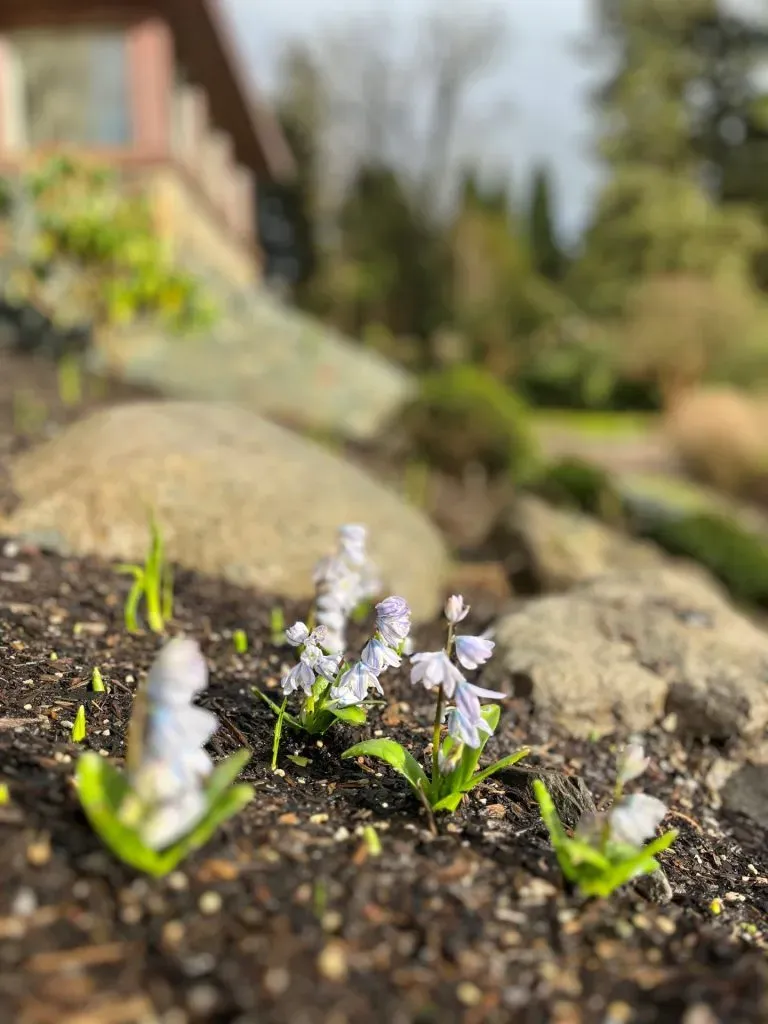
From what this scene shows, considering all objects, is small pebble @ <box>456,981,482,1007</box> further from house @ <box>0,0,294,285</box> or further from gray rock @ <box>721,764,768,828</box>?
house @ <box>0,0,294,285</box>

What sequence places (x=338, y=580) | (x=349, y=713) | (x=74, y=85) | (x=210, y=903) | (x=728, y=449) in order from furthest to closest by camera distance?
(x=728, y=449) < (x=74, y=85) < (x=338, y=580) < (x=349, y=713) < (x=210, y=903)

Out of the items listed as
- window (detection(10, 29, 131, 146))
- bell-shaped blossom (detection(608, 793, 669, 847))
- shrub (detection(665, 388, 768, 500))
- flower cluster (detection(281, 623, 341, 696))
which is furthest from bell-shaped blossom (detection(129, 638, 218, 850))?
shrub (detection(665, 388, 768, 500))

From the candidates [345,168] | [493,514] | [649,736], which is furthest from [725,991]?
[345,168]

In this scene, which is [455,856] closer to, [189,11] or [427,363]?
[189,11]

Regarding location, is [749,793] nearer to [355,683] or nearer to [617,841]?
[617,841]

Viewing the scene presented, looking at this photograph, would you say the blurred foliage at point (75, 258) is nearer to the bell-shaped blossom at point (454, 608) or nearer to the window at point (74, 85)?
the window at point (74, 85)

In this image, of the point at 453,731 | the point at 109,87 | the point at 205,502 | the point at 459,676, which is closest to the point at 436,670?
the point at 459,676

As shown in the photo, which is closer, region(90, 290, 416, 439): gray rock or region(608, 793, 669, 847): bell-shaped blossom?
region(608, 793, 669, 847): bell-shaped blossom
